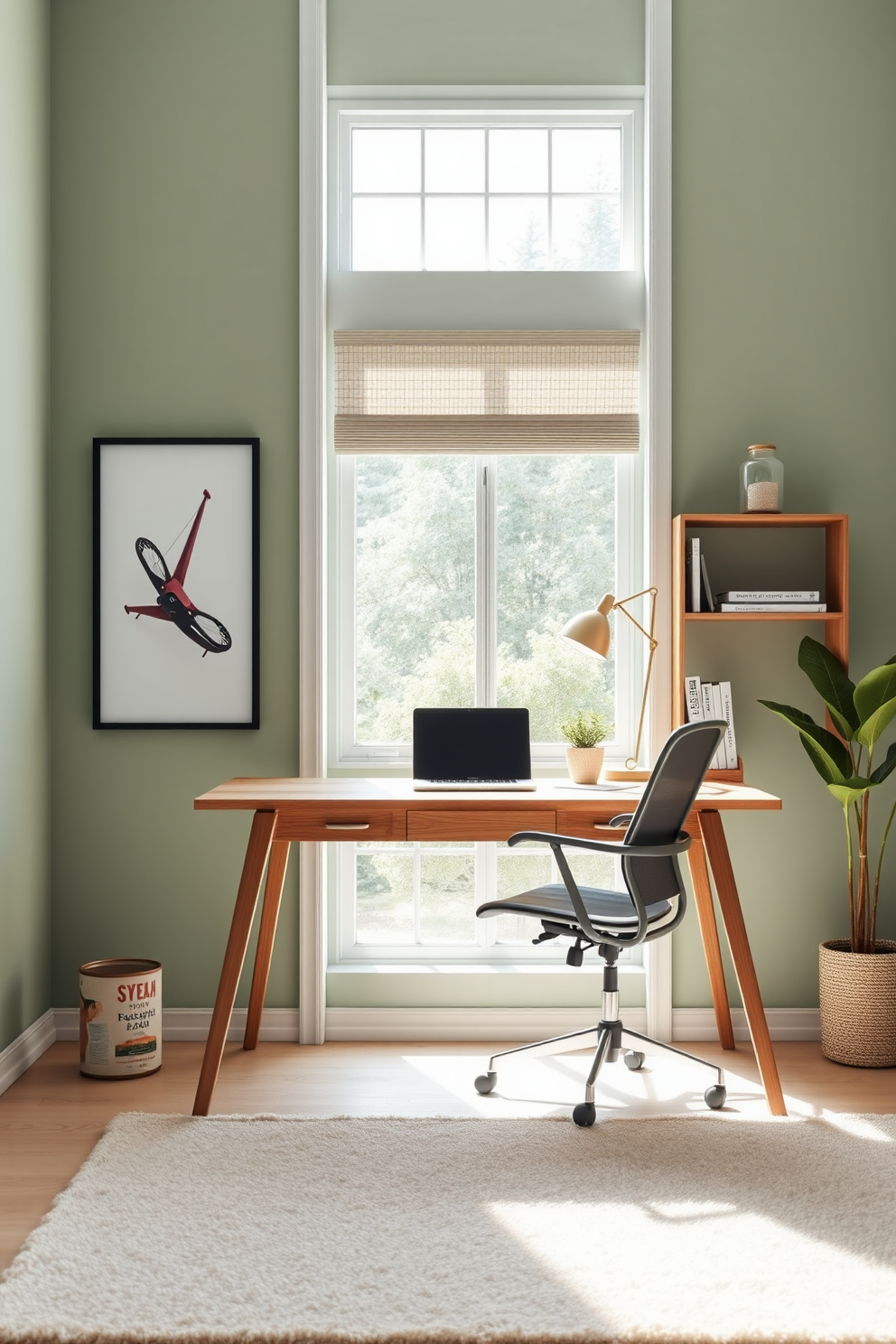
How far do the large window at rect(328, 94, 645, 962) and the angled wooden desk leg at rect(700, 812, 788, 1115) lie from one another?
32.5 inches

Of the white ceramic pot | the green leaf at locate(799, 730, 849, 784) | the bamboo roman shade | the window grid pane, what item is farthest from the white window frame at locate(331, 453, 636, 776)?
the window grid pane

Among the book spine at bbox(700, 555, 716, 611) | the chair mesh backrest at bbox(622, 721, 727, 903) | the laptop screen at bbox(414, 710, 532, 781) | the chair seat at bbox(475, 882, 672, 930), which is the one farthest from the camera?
the book spine at bbox(700, 555, 716, 611)

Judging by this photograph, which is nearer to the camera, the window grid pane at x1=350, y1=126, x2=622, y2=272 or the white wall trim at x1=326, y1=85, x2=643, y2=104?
the white wall trim at x1=326, y1=85, x2=643, y2=104

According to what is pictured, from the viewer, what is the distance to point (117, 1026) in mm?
3107

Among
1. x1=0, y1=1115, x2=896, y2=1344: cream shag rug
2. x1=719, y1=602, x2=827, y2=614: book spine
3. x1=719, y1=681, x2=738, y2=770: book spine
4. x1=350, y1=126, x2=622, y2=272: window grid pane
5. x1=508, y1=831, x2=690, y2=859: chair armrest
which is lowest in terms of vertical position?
x1=0, y1=1115, x2=896, y2=1344: cream shag rug

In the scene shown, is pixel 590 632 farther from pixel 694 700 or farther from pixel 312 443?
pixel 312 443

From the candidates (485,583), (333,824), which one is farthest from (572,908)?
(485,583)

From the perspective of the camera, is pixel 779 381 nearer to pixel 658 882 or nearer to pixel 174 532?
pixel 658 882

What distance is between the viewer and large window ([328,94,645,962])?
3.63 meters

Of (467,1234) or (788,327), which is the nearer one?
(467,1234)

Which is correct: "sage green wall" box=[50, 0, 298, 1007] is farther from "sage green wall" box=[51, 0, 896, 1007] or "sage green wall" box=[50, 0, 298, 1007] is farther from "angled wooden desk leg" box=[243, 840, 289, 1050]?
"angled wooden desk leg" box=[243, 840, 289, 1050]

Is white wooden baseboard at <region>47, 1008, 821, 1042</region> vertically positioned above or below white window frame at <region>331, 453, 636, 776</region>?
below

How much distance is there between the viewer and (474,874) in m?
3.64

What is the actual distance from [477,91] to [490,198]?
1.07 ft
